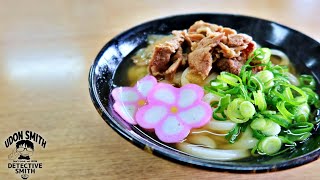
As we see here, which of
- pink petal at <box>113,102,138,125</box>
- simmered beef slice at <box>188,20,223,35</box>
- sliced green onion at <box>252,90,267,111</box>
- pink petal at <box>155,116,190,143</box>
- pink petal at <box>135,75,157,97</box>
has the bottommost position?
pink petal at <box>155,116,190,143</box>

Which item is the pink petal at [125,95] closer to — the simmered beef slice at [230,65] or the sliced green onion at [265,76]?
the simmered beef slice at [230,65]

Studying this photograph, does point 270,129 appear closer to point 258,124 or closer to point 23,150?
point 258,124

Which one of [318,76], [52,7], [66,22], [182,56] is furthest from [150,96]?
[52,7]

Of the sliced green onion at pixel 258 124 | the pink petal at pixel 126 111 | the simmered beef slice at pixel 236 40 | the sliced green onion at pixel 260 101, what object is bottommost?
the sliced green onion at pixel 258 124

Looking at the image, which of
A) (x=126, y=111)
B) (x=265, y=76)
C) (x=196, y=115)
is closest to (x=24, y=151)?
(x=126, y=111)

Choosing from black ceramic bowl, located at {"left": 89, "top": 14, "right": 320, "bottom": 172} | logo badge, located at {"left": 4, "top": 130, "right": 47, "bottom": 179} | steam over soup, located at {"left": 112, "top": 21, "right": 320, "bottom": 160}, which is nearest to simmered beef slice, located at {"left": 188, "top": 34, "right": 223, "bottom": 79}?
steam over soup, located at {"left": 112, "top": 21, "right": 320, "bottom": 160}

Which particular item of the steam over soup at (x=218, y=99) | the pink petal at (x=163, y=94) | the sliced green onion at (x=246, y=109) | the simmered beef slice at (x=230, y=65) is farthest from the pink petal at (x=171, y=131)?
the simmered beef slice at (x=230, y=65)

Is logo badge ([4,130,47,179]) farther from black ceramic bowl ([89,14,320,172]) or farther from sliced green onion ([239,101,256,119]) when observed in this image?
sliced green onion ([239,101,256,119])
